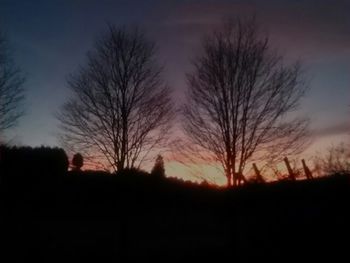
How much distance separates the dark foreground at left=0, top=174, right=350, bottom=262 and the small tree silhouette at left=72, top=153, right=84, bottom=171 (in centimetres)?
229

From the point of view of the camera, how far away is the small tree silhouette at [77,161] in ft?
77.1

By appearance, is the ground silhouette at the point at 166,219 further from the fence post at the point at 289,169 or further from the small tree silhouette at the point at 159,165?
the fence post at the point at 289,169

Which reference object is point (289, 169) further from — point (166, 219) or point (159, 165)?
point (159, 165)

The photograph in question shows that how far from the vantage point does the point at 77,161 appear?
24.2m

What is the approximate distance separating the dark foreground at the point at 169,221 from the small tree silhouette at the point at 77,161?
2.29 meters

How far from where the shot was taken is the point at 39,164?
73.8 ft

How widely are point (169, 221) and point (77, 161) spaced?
7.60m

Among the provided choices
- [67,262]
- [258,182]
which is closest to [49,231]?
[67,262]

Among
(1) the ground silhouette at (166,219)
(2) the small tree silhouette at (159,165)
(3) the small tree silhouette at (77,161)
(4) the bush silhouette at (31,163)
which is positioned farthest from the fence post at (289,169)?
(4) the bush silhouette at (31,163)

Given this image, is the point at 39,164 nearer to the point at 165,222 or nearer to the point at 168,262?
the point at 165,222

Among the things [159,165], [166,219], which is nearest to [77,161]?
[159,165]

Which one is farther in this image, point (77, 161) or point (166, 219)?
point (77, 161)

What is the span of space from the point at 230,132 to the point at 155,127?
5.66m

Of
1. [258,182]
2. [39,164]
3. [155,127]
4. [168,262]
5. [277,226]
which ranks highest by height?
[155,127]
